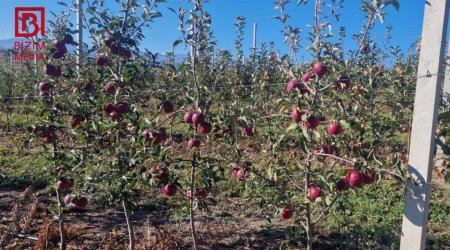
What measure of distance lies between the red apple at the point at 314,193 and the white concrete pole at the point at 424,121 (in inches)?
16.3

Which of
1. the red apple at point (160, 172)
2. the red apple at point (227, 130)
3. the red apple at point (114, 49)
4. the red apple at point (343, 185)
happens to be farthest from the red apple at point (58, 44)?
the red apple at point (343, 185)

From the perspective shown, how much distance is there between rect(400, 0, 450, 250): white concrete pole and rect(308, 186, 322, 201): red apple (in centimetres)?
42

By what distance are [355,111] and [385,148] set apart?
4.08m

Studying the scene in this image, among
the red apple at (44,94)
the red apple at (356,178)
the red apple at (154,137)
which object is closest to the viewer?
the red apple at (356,178)

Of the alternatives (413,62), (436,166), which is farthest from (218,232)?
(413,62)

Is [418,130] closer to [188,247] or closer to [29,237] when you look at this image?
[188,247]

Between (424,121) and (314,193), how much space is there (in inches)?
24.4

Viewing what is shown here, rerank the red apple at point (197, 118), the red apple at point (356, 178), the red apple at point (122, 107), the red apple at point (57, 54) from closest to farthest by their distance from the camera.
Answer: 1. the red apple at point (356, 178)
2. the red apple at point (197, 118)
3. the red apple at point (122, 107)
4. the red apple at point (57, 54)

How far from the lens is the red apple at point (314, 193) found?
2072 millimetres

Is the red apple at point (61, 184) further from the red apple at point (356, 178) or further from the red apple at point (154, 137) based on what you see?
the red apple at point (356, 178)

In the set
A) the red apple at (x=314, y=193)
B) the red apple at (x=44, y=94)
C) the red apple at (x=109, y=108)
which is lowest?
the red apple at (x=314, y=193)

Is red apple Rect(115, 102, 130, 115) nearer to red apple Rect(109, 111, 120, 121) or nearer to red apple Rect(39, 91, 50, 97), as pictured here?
red apple Rect(109, 111, 120, 121)

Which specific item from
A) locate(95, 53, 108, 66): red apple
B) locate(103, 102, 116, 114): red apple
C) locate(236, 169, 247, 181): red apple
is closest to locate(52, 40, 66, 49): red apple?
locate(95, 53, 108, 66): red apple

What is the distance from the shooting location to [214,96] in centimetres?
235
